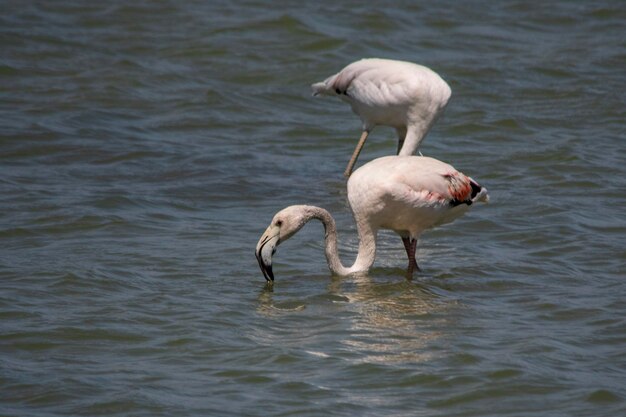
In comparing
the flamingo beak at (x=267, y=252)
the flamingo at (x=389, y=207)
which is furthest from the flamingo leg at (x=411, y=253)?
the flamingo beak at (x=267, y=252)

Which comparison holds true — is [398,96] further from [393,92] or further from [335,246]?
[335,246]

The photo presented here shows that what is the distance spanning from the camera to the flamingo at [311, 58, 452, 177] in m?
11.1

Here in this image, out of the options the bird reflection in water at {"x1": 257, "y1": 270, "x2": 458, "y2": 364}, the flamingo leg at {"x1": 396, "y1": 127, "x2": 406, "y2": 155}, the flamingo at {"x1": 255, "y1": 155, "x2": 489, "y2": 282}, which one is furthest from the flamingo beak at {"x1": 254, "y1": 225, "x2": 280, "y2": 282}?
the flamingo leg at {"x1": 396, "y1": 127, "x2": 406, "y2": 155}

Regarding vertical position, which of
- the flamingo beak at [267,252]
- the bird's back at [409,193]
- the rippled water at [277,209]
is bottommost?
the rippled water at [277,209]

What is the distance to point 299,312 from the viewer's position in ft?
25.1

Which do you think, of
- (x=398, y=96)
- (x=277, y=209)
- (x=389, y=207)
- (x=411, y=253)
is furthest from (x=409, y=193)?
(x=398, y=96)

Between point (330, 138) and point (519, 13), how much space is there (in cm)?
730

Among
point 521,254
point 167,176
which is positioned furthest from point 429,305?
point 167,176

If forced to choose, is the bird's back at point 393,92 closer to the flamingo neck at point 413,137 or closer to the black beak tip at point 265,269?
the flamingo neck at point 413,137

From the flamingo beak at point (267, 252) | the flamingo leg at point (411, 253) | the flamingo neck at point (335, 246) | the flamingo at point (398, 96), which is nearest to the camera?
the flamingo beak at point (267, 252)

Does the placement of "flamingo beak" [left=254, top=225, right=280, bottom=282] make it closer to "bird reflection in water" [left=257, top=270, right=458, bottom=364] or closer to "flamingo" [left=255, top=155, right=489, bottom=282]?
"flamingo" [left=255, top=155, right=489, bottom=282]

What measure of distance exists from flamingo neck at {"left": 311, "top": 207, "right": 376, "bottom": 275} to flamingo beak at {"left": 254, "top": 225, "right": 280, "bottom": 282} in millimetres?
449

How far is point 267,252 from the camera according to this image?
805cm

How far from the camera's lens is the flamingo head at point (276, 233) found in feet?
26.3
